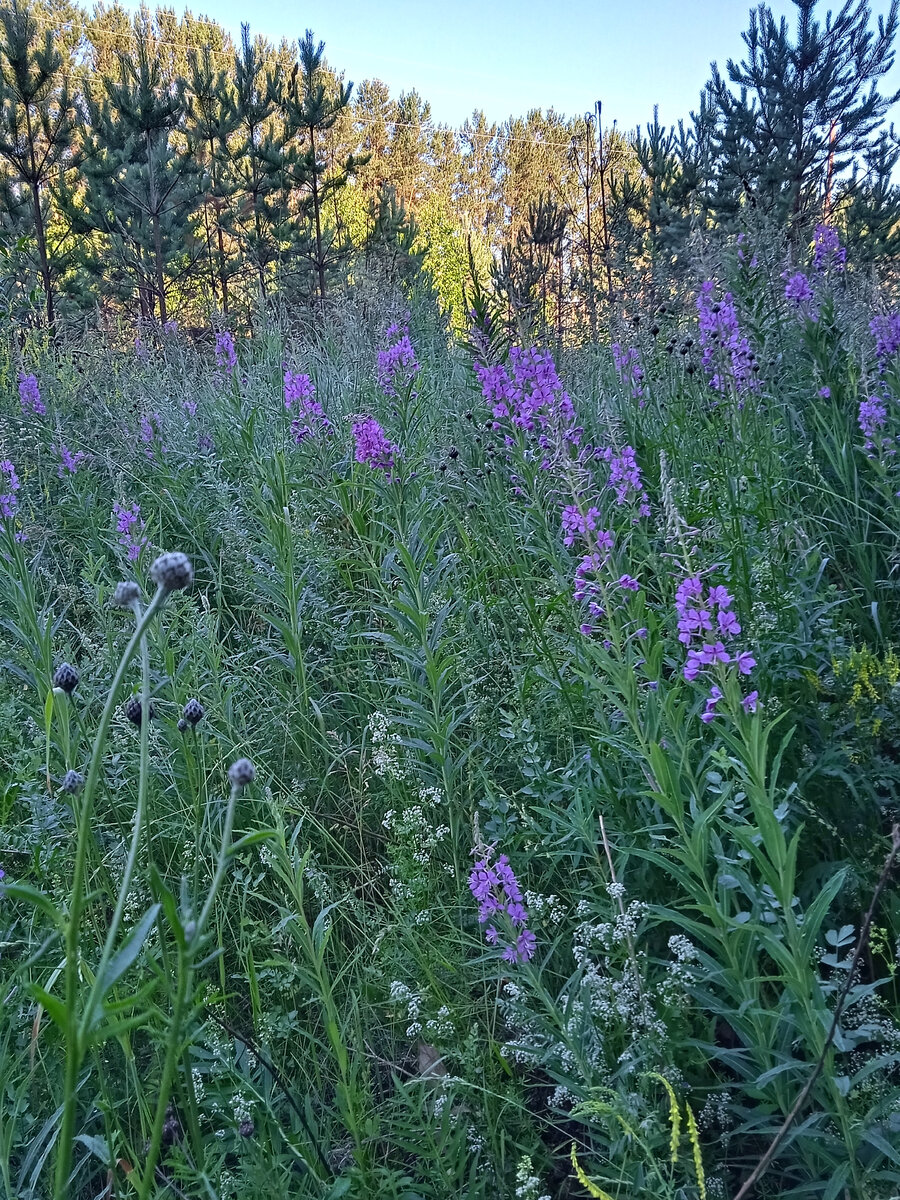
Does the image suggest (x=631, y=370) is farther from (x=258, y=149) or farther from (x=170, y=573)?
(x=258, y=149)

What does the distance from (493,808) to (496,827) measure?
50 millimetres

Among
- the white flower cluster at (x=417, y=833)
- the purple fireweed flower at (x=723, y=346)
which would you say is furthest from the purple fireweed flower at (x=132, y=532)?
the purple fireweed flower at (x=723, y=346)

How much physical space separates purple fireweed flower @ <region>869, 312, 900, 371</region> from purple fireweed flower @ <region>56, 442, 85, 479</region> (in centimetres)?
415

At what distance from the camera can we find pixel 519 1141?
1.54 meters

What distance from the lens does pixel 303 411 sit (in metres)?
4.30

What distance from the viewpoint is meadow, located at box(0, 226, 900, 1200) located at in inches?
51.4

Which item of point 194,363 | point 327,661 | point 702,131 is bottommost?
point 327,661

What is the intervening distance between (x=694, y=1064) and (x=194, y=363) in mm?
7708

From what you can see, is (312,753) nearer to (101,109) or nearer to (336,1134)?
(336,1134)

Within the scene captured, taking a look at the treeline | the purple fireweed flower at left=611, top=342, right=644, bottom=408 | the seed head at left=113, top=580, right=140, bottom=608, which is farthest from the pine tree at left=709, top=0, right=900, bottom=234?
the seed head at left=113, top=580, right=140, bottom=608

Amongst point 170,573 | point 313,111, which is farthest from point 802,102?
point 170,573

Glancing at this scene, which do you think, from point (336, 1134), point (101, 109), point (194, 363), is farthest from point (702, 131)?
point (336, 1134)

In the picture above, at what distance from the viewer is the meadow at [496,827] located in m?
1.31

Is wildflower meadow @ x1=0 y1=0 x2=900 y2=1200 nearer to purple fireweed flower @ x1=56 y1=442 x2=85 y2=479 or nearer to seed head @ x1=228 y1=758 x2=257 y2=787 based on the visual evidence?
seed head @ x1=228 y1=758 x2=257 y2=787
